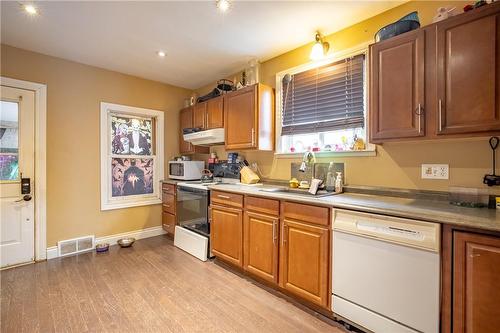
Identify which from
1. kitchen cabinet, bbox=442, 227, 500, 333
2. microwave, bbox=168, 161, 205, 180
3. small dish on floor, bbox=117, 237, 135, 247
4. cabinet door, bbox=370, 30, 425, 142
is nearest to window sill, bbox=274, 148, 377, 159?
cabinet door, bbox=370, 30, 425, 142

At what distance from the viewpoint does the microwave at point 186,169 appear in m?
3.66

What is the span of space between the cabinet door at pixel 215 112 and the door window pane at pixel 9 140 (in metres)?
2.29

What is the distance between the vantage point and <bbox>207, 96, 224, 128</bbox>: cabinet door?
3.35 m

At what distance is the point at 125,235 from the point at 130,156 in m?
1.24

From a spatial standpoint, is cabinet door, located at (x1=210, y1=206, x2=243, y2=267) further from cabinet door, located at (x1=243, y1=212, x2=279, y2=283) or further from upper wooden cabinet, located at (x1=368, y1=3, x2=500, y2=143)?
upper wooden cabinet, located at (x1=368, y1=3, x2=500, y2=143)

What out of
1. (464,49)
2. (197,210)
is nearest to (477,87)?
(464,49)

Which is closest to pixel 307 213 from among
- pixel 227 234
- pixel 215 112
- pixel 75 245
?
pixel 227 234

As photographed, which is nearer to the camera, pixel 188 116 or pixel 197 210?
pixel 197 210

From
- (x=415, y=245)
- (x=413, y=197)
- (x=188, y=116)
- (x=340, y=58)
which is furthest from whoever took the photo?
(x=188, y=116)

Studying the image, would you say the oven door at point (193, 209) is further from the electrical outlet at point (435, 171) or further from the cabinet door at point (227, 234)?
the electrical outlet at point (435, 171)

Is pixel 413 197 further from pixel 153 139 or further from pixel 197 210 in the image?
pixel 153 139

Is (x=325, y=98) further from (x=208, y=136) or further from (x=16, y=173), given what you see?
(x=16, y=173)

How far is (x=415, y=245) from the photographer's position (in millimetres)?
1370

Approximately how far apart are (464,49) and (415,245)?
49.6 inches
